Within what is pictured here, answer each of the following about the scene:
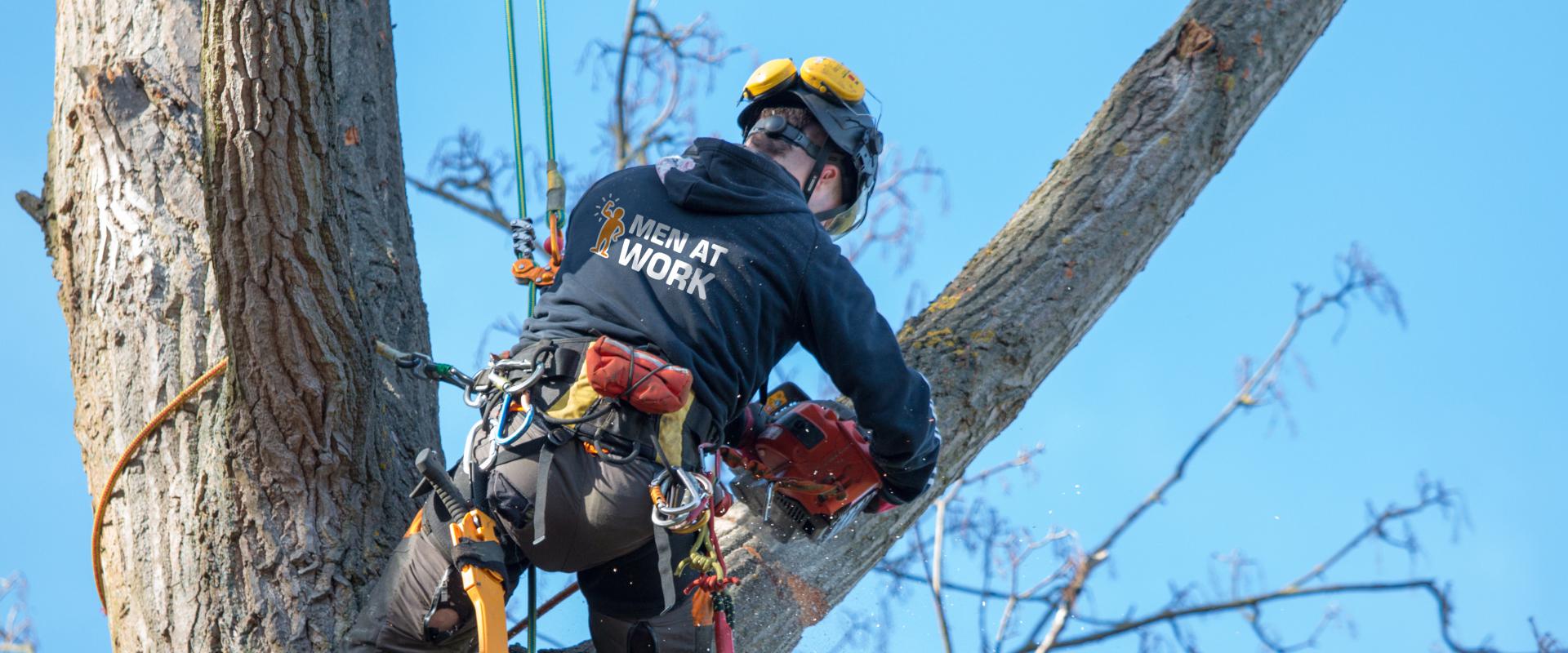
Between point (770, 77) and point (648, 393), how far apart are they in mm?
1081

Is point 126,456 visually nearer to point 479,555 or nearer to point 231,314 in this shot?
point 231,314

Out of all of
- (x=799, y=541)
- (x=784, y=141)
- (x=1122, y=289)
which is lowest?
(x=799, y=541)

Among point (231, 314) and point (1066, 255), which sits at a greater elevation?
point (1066, 255)

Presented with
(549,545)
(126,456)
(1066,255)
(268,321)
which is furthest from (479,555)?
(1066,255)

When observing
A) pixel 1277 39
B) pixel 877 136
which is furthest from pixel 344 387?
pixel 1277 39

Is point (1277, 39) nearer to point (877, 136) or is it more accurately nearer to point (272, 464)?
point (877, 136)

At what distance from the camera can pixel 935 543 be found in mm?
7934

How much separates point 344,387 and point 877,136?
148 centimetres

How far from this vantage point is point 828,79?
348 centimetres

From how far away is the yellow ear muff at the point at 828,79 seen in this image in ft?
11.4

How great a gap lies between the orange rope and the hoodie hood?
3.79 feet

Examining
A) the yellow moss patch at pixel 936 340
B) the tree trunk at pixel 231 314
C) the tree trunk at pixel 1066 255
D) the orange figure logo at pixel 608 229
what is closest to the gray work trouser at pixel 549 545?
the tree trunk at pixel 231 314

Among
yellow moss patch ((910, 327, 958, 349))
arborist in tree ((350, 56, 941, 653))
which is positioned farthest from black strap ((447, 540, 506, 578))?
yellow moss patch ((910, 327, 958, 349))

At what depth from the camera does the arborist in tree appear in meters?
2.83
